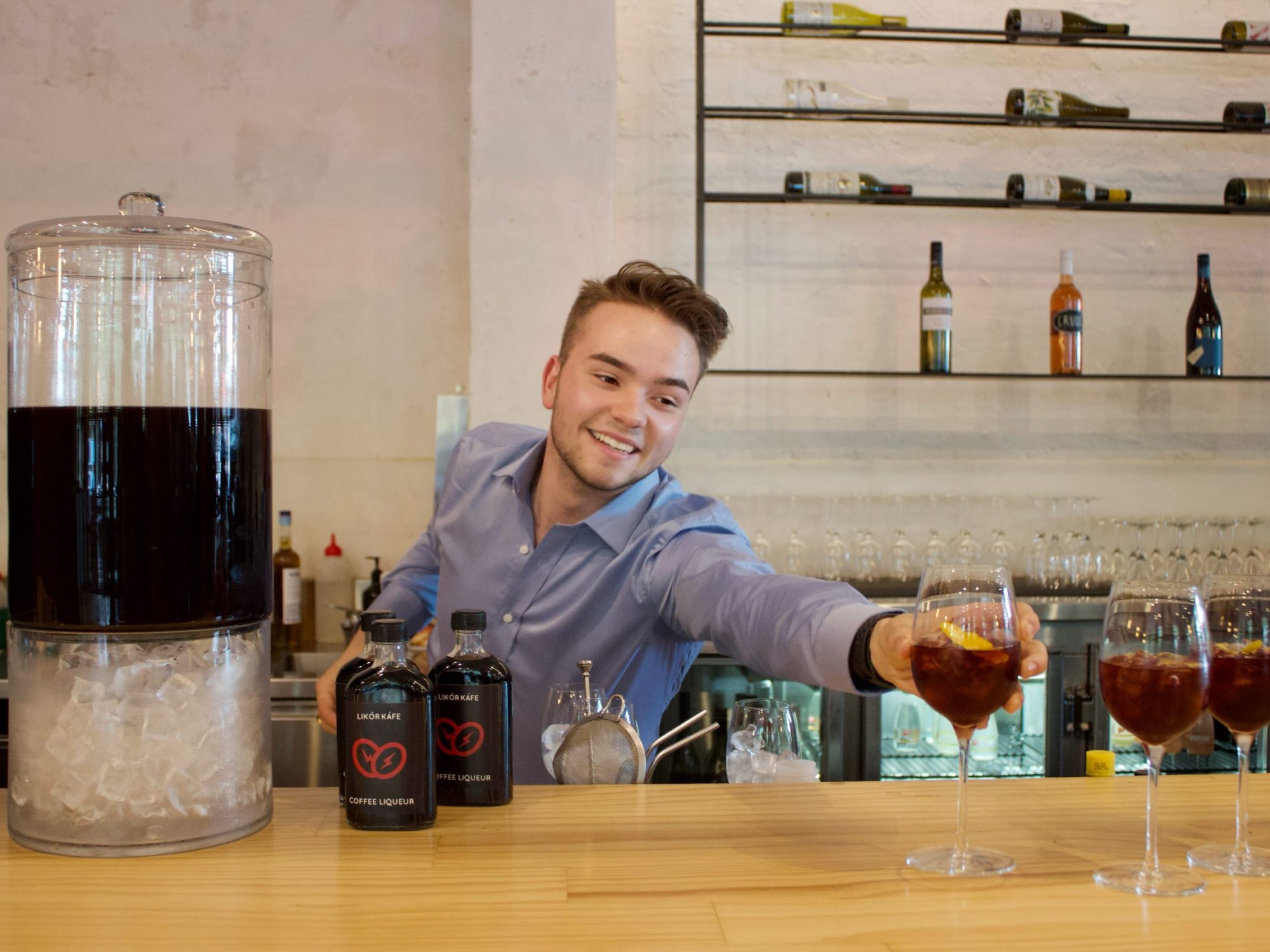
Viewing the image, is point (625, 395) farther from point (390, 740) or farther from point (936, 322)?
point (936, 322)

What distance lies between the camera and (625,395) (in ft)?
5.96

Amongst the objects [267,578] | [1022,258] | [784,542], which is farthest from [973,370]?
[267,578]

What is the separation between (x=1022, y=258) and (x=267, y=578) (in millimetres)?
2782

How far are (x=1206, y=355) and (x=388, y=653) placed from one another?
2.84 metres

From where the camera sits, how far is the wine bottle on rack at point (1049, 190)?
3.19 metres

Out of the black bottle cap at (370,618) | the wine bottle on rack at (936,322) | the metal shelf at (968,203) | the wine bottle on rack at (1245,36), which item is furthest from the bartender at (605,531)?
the wine bottle on rack at (1245,36)

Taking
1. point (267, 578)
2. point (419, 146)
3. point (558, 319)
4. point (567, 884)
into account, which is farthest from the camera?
point (419, 146)

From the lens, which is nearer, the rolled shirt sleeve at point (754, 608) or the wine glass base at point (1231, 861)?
the wine glass base at point (1231, 861)

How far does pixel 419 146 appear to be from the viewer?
10.9 feet

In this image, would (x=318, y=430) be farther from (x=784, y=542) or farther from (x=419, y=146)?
(x=784, y=542)

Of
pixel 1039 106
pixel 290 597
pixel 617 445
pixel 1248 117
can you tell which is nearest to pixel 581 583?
pixel 617 445

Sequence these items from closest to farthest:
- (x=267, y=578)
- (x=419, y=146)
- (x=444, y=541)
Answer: (x=267, y=578)
(x=444, y=541)
(x=419, y=146)

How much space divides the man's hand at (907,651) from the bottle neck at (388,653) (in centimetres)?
43

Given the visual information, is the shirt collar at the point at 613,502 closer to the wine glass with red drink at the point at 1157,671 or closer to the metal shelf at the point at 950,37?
the wine glass with red drink at the point at 1157,671
